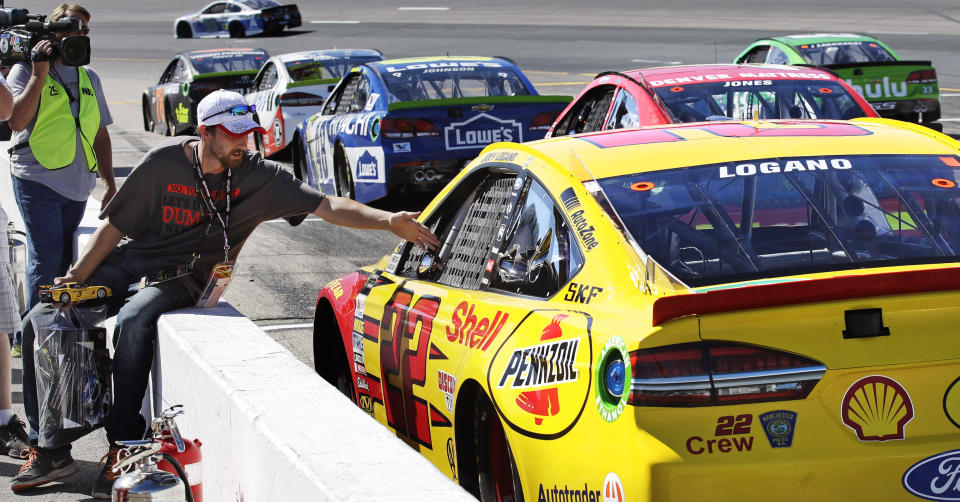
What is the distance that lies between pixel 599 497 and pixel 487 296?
1.16 metres

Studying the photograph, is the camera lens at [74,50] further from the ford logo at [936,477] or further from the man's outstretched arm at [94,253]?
the ford logo at [936,477]

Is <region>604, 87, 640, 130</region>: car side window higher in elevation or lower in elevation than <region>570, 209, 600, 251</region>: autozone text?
lower

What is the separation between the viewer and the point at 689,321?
3430 mm

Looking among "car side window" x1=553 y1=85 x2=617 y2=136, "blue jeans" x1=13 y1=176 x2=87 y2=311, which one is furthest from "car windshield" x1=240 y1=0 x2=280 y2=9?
"blue jeans" x1=13 y1=176 x2=87 y2=311

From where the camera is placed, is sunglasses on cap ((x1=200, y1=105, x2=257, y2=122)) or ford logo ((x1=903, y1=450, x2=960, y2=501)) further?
sunglasses on cap ((x1=200, y1=105, x2=257, y2=122))

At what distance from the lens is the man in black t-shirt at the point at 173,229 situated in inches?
209

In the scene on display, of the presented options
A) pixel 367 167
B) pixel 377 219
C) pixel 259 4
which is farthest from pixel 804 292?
pixel 259 4

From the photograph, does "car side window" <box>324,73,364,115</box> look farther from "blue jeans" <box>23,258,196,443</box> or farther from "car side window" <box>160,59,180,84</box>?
"car side window" <box>160,59,180,84</box>

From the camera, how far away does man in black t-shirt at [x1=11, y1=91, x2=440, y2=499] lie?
209 inches

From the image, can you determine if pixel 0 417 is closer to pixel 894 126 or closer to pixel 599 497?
pixel 599 497

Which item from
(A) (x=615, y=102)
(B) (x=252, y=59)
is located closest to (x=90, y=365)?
(A) (x=615, y=102)

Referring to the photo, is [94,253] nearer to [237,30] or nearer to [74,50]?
[74,50]

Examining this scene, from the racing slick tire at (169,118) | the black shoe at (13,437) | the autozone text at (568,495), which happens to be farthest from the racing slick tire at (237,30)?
the autozone text at (568,495)

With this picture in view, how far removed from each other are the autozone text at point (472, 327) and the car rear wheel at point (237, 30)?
39202 millimetres
